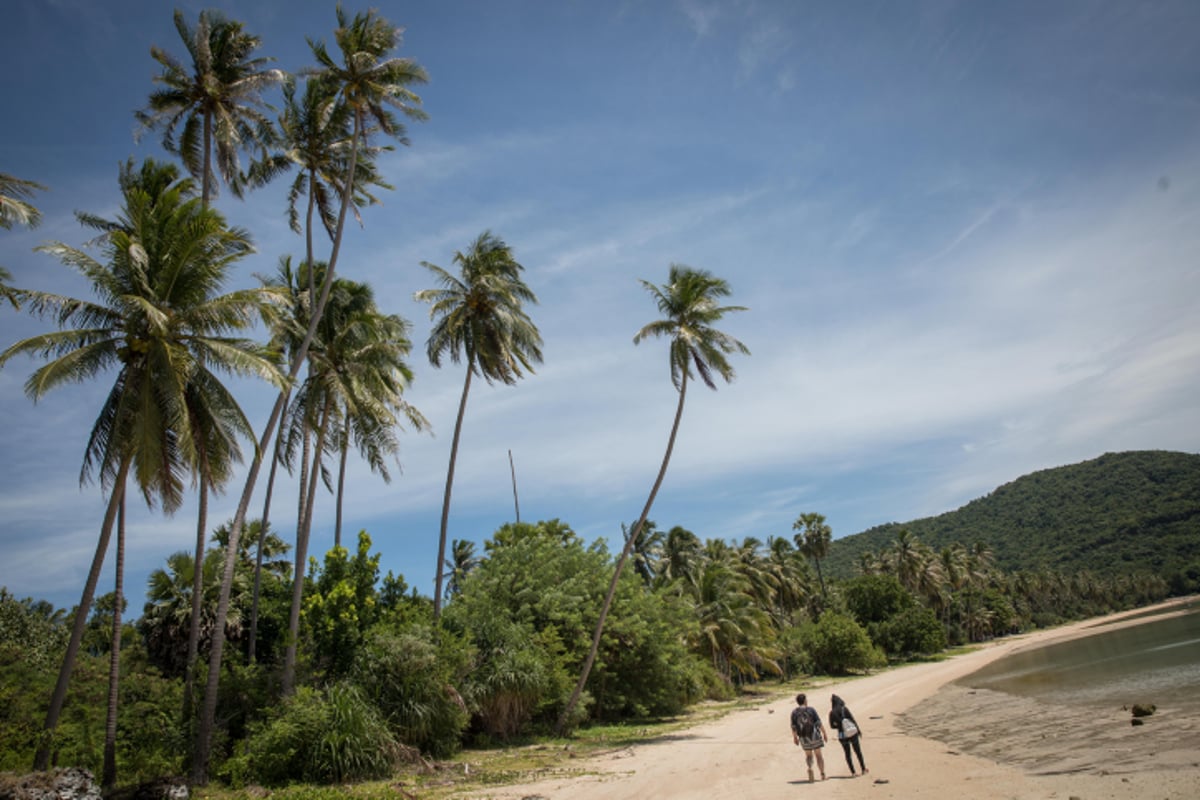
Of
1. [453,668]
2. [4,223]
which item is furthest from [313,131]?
[453,668]

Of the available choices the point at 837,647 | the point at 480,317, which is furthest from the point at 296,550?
the point at 837,647

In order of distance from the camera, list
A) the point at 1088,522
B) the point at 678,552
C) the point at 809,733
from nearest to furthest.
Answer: the point at 809,733 → the point at 678,552 → the point at 1088,522

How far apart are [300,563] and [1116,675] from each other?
31.2 meters

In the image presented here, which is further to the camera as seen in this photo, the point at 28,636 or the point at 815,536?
the point at 815,536

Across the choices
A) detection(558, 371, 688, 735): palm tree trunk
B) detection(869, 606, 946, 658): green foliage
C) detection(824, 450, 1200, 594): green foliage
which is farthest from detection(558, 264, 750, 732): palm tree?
detection(824, 450, 1200, 594): green foliage

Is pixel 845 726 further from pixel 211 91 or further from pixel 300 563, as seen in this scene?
pixel 211 91

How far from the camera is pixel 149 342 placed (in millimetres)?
14469

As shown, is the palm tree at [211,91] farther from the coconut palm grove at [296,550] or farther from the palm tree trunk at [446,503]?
the palm tree trunk at [446,503]

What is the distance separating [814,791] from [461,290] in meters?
19.9

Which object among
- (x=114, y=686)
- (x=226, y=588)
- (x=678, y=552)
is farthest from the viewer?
(x=678, y=552)

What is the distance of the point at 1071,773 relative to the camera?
34.2ft

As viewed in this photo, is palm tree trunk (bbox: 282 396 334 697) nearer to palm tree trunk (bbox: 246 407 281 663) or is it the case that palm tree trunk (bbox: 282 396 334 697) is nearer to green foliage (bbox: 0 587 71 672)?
palm tree trunk (bbox: 246 407 281 663)

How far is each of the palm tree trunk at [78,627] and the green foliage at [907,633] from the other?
5808cm

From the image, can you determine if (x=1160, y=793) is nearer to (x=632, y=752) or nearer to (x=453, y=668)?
(x=632, y=752)
